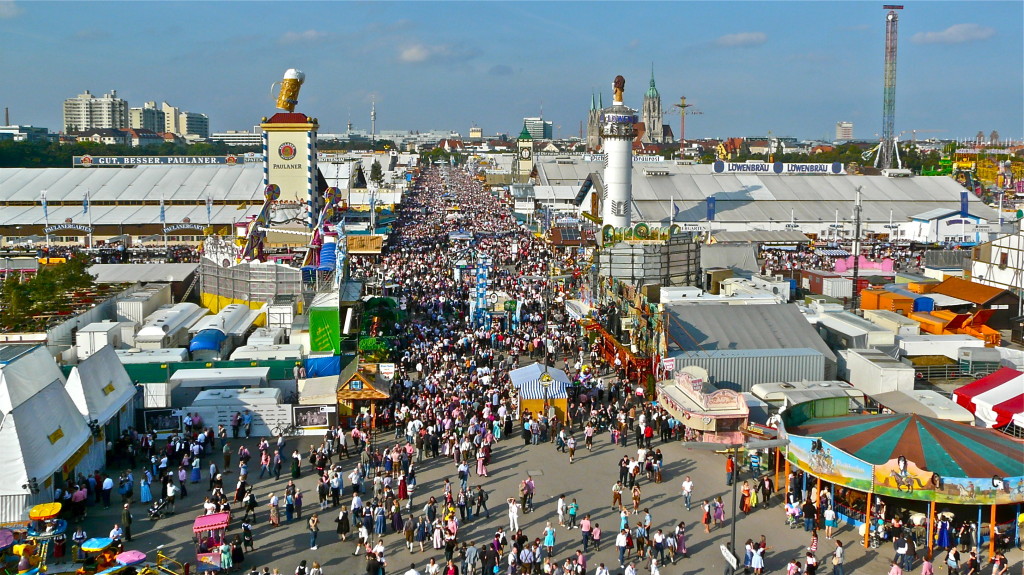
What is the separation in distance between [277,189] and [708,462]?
3095 centimetres

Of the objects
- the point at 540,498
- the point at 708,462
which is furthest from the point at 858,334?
the point at 540,498

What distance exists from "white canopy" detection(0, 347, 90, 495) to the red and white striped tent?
1752 cm

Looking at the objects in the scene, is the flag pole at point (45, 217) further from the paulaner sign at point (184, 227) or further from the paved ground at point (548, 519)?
the paved ground at point (548, 519)

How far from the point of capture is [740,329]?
78.0ft

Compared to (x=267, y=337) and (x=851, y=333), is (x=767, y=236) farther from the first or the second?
(x=267, y=337)

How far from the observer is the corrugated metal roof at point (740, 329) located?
75.6 ft

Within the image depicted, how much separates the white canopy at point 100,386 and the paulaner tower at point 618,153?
A: 32954 mm

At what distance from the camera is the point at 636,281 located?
3047cm

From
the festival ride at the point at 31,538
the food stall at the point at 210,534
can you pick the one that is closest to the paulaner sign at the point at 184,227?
the festival ride at the point at 31,538

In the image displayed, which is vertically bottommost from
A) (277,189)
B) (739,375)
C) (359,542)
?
(359,542)

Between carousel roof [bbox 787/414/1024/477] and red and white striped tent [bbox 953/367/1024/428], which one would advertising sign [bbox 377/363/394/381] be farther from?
red and white striped tent [bbox 953/367/1024/428]

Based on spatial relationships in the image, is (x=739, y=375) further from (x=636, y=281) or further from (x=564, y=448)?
(x=636, y=281)

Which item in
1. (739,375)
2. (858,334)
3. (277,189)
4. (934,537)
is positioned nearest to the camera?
(934,537)

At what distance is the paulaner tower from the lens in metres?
48.4
